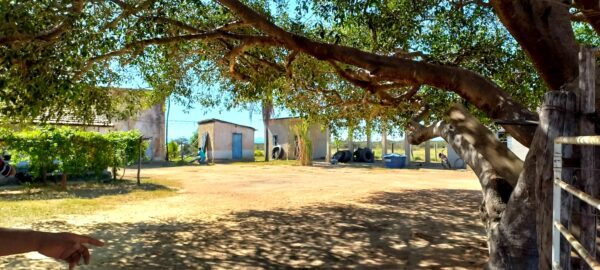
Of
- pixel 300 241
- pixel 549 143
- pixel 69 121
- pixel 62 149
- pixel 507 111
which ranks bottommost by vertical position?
pixel 300 241

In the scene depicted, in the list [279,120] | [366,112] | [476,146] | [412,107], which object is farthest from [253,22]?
[279,120]

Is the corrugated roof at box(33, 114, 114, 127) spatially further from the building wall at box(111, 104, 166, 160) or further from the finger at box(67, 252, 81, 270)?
the building wall at box(111, 104, 166, 160)

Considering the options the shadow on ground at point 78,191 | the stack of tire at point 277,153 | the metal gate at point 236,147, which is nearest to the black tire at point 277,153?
the stack of tire at point 277,153

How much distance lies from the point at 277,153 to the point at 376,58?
3181 cm

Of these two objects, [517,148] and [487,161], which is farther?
[517,148]

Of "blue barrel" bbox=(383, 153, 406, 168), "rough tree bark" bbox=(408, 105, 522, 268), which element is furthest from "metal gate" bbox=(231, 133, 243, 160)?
"rough tree bark" bbox=(408, 105, 522, 268)

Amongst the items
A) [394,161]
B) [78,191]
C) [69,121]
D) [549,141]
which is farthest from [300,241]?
[394,161]

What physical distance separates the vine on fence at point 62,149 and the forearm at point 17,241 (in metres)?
14.4

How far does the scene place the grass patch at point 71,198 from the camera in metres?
10.0

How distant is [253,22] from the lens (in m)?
6.96

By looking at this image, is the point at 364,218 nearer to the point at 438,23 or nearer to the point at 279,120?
the point at 438,23

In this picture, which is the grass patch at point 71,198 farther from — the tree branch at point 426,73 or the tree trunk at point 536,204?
the tree trunk at point 536,204

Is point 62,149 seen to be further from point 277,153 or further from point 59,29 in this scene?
point 277,153

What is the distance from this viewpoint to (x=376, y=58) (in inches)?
264
